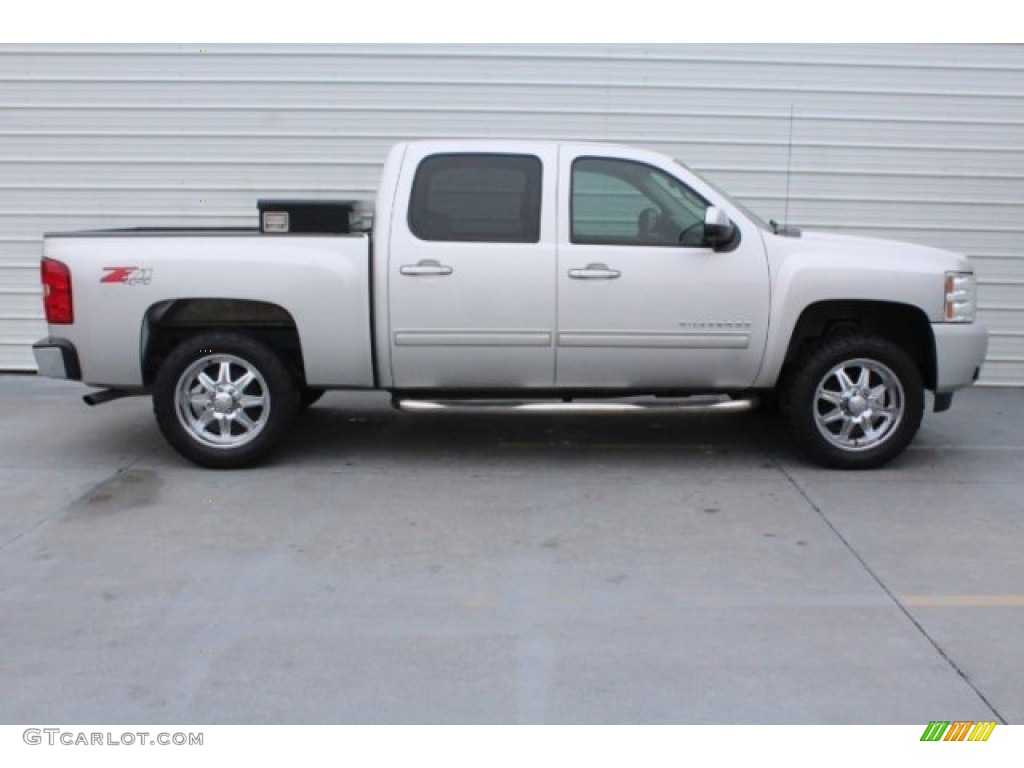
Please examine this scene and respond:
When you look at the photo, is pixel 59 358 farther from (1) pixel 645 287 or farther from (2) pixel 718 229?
(2) pixel 718 229

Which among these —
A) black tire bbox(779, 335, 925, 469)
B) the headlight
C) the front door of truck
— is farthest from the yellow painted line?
the headlight

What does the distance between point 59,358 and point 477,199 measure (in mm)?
2534

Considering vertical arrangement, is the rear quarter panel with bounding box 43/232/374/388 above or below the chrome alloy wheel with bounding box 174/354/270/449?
above

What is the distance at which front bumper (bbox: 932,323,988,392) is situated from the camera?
7.11 metres

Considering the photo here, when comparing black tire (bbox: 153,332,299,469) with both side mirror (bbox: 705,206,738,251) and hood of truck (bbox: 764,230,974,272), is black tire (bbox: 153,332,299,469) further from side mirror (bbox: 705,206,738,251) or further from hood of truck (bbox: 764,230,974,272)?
hood of truck (bbox: 764,230,974,272)

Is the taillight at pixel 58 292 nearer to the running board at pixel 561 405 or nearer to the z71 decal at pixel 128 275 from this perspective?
the z71 decal at pixel 128 275

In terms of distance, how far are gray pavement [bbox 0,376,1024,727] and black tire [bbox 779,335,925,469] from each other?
171mm

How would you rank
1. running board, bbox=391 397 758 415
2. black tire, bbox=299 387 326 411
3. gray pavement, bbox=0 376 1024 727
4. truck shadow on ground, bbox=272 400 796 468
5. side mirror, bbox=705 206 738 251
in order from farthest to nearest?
1. black tire, bbox=299 387 326 411
2. truck shadow on ground, bbox=272 400 796 468
3. running board, bbox=391 397 758 415
4. side mirror, bbox=705 206 738 251
5. gray pavement, bbox=0 376 1024 727

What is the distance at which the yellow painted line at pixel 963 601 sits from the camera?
5043 mm

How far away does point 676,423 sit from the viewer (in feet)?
28.3

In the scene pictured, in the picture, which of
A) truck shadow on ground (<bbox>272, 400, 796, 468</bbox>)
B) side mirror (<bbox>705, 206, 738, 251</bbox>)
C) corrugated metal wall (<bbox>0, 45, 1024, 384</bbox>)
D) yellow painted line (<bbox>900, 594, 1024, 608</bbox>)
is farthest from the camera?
corrugated metal wall (<bbox>0, 45, 1024, 384</bbox>)

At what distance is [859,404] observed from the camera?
23.5 ft

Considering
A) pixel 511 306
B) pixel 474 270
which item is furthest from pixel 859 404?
pixel 474 270

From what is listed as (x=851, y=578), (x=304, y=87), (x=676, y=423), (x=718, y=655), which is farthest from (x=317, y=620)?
(x=304, y=87)
